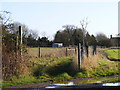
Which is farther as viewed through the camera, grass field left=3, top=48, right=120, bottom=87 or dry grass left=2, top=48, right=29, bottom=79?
grass field left=3, top=48, right=120, bottom=87

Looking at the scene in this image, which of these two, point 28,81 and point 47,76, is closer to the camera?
point 28,81

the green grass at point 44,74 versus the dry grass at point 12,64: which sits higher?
the dry grass at point 12,64

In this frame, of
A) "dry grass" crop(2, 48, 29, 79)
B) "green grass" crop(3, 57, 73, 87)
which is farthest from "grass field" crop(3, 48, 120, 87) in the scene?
"dry grass" crop(2, 48, 29, 79)

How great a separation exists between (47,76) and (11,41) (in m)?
2.74

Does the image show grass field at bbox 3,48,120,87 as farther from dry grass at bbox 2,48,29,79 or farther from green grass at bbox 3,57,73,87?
dry grass at bbox 2,48,29,79

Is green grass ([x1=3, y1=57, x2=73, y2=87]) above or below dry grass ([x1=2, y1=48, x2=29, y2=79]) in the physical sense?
below

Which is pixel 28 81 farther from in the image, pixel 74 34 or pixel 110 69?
pixel 74 34

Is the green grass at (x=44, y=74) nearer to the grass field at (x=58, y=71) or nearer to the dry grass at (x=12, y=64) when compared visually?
the grass field at (x=58, y=71)

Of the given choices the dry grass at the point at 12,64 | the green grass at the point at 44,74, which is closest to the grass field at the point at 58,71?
the green grass at the point at 44,74

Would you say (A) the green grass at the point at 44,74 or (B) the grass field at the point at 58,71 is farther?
(B) the grass field at the point at 58,71

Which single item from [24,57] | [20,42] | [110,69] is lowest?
[110,69]

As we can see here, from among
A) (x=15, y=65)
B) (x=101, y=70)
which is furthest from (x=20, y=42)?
(x=101, y=70)

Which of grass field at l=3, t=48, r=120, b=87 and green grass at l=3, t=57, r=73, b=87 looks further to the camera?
grass field at l=3, t=48, r=120, b=87

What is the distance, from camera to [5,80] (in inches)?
436
